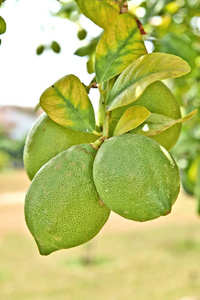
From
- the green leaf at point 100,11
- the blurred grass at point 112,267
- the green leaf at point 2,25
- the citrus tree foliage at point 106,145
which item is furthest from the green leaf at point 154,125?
the blurred grass at point 112,267

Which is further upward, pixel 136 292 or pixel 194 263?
pixel 136 292

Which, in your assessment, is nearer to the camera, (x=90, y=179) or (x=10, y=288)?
(x=90, y=179)

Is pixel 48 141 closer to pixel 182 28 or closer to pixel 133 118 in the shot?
pixel 133 118

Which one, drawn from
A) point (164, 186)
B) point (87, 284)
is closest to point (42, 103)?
point (164, 186)

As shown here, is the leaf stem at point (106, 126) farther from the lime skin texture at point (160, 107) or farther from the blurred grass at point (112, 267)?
the blurred grass at point (112, 267)

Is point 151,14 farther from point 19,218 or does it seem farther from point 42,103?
point 19,218

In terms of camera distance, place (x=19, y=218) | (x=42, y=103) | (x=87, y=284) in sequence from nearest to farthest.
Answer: (x=42, y=103)
(x=87, y=284)
(x=19, y=218)

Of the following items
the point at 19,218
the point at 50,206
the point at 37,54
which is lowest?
the point at 19,218
